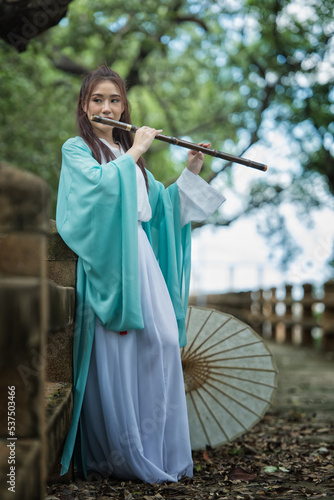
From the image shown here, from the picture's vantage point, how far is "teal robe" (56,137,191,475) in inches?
101

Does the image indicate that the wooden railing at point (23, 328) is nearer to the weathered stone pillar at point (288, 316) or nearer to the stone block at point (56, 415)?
the stone block at point (56, 415)

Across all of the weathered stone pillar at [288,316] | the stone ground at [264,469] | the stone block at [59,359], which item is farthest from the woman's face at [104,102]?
the weathered stone pillar at [288,316]

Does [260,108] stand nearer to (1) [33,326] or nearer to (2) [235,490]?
(2) [235,490]

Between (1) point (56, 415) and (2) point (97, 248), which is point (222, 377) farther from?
(1) point (56, 415)

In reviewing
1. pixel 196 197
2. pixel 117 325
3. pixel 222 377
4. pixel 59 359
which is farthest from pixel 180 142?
pixel 222 377

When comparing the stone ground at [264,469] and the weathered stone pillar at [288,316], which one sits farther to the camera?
the weathered stone pillar at [288,316]

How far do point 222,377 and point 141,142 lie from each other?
1472 millimetres

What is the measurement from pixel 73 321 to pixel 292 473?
1.34 m

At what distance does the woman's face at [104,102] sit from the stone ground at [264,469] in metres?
1.76

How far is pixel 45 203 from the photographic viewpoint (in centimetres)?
149

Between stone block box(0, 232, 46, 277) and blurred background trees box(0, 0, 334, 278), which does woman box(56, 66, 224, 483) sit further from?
blurred background trees box(0, 0, 334, 278)

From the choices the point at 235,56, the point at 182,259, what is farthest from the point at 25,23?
the point at 235,56

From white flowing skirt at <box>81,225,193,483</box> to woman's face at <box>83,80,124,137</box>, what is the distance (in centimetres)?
72

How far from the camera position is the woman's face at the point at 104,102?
116 inches
